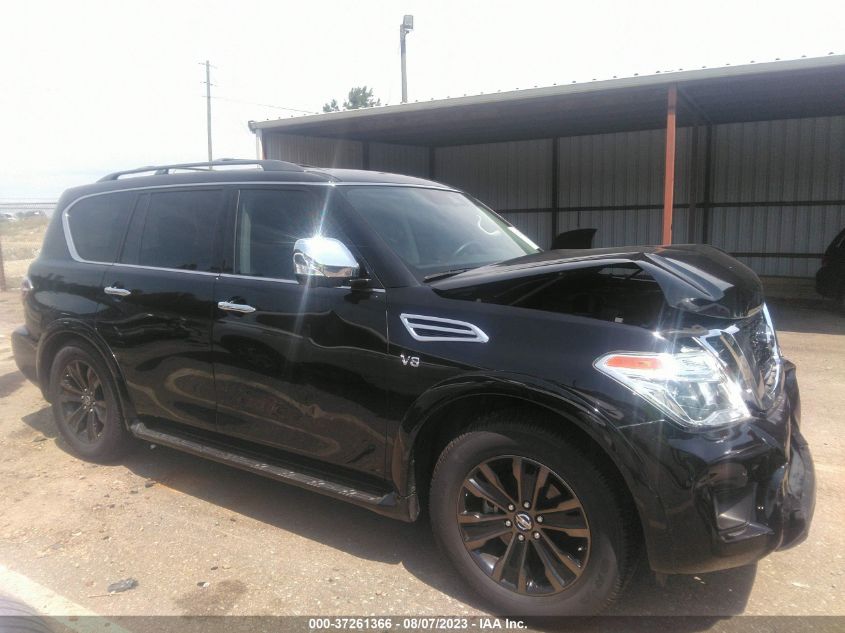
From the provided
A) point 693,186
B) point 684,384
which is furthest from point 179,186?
point 693,186

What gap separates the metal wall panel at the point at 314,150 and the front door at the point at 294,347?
37.4 feet

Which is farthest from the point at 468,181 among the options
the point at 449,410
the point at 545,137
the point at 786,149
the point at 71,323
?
the point at 449,410

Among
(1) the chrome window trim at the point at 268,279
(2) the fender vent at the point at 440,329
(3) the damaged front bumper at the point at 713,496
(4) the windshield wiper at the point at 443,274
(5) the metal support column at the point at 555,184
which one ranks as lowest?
(3) the damaged front bumper at the point at 713,496

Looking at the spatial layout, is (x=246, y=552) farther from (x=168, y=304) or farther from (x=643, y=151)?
(x=643, y=151)

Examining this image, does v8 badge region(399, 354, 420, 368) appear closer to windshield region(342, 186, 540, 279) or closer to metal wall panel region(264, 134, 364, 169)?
windshield region(342, 186, 540, 279)

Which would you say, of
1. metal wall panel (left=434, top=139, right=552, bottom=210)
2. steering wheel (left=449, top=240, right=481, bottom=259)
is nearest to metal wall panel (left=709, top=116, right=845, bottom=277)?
metal wall panel (left=434, top=139, right=552, bottom=210)

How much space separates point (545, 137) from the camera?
16578 mm

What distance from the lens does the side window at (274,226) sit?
342 centimetres

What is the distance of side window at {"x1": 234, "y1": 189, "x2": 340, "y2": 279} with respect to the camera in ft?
11.2

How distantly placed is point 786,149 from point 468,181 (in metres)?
7.88

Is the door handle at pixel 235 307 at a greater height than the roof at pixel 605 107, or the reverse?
the roof at pixel 605 107

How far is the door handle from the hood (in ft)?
3.45

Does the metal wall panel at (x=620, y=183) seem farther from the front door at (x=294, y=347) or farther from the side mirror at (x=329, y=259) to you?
the side mirror at (x=329, y=259)

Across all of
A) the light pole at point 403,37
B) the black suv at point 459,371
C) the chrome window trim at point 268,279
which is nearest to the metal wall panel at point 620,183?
the light pole at point 403,37
